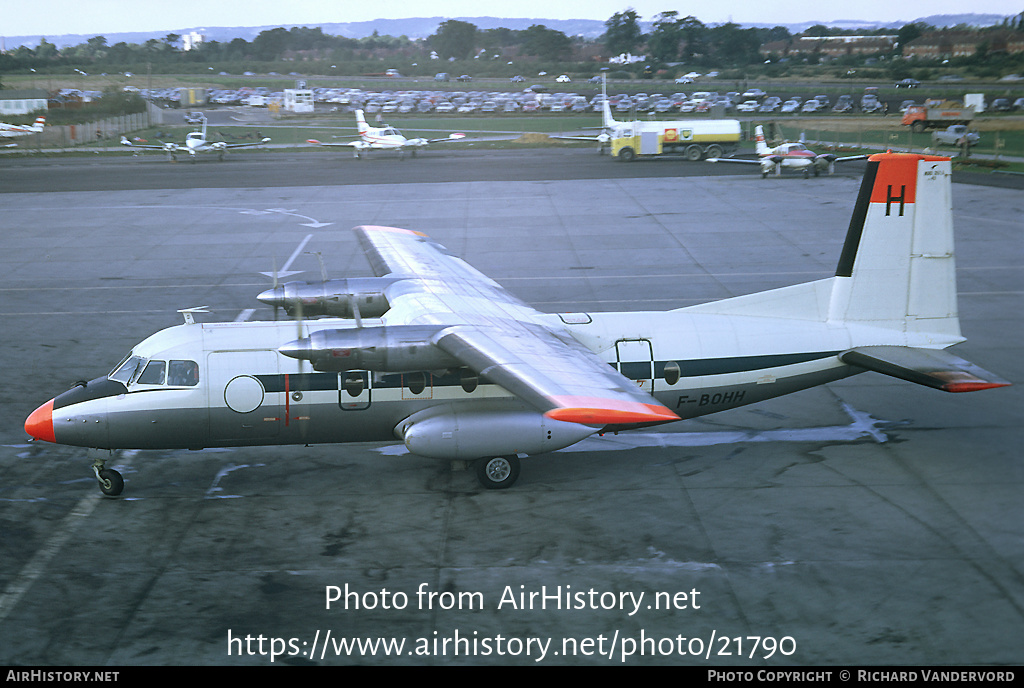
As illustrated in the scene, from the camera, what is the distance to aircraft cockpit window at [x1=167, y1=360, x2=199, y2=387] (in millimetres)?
15594

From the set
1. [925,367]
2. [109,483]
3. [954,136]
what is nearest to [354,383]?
[109,483]

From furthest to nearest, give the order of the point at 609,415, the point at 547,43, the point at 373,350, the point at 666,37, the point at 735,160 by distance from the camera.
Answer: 1. the point at 547,43
2. the point at 666,37
3. the point at 735,160
4. the point at 373,350
5. the point at 609,415

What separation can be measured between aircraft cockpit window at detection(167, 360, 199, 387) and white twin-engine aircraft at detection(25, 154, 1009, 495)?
1.4 inches

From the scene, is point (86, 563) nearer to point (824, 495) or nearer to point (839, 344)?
point (824, 495)

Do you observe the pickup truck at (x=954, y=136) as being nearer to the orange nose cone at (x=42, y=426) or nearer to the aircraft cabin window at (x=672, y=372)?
the aircraft cabin window at (x=672, y=372)

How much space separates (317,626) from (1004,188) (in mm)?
51784

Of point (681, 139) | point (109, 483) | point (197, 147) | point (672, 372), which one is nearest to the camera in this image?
point (109, 483)

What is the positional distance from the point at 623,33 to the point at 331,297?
386 ft

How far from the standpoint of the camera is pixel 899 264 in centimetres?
1736

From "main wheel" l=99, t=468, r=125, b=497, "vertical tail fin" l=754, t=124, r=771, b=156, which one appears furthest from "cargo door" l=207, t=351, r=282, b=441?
"vertical tail fin" l=754, t=124, r=771, b=156

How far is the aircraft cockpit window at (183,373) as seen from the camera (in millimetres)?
15594

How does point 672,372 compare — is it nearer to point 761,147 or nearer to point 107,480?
point 107,480

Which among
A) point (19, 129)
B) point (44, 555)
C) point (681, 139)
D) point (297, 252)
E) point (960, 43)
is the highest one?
point (960, 43)

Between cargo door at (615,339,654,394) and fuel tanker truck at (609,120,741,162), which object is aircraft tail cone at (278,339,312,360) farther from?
fuel tanker truck at (609,120,741,162)
